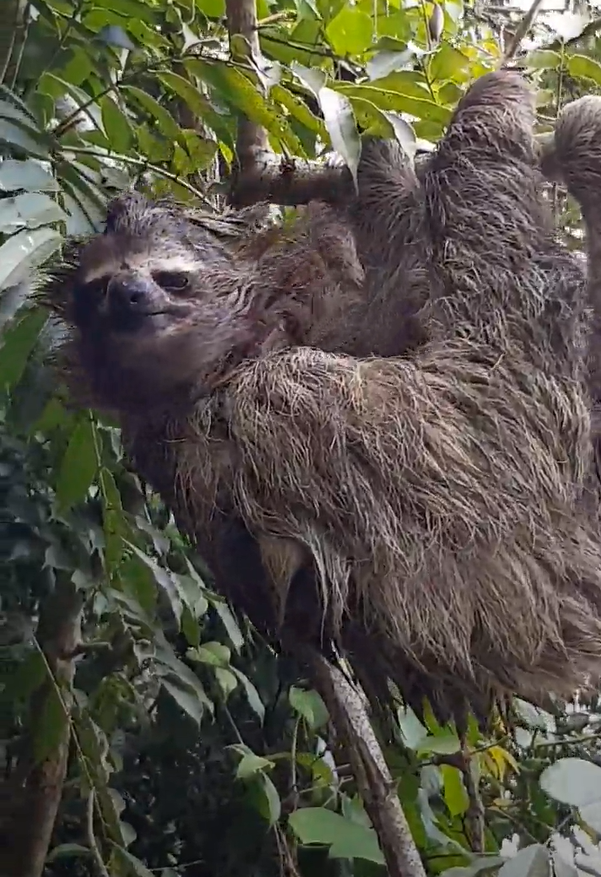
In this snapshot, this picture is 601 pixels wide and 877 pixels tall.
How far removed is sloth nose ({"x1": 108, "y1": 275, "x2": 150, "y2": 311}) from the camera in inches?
102

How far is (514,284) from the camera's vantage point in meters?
2.79

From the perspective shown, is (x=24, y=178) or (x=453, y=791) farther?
(x=453, y=791)

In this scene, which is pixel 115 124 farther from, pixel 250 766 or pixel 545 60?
pixel 250 766

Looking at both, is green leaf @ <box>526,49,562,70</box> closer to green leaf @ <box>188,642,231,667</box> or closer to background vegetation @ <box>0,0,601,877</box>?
background vegetation @ <box>0,0,601,877</box>

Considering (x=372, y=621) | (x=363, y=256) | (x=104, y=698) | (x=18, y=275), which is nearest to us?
(x=18, y=275)

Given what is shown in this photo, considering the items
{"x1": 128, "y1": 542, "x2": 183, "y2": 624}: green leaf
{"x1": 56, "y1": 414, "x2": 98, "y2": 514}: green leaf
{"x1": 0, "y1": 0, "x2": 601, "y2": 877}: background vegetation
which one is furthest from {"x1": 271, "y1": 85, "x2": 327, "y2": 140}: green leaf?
{"x1": 128, "y1": 542, "x2": 183, "y2": 624}: green leaf

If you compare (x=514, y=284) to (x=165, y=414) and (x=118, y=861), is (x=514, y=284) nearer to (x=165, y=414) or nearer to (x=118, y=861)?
(x=165, y=414)

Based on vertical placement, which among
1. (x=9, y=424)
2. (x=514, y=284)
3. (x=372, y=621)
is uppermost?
(x=514, y=284)

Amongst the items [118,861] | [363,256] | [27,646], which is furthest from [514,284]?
[118,861]

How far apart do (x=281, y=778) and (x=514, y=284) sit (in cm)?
259

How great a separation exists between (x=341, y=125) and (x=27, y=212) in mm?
677

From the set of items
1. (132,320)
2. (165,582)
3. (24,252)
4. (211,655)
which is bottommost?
(211,655)

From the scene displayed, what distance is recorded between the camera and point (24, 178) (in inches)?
87.5

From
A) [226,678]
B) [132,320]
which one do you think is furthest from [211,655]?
[132,320]
